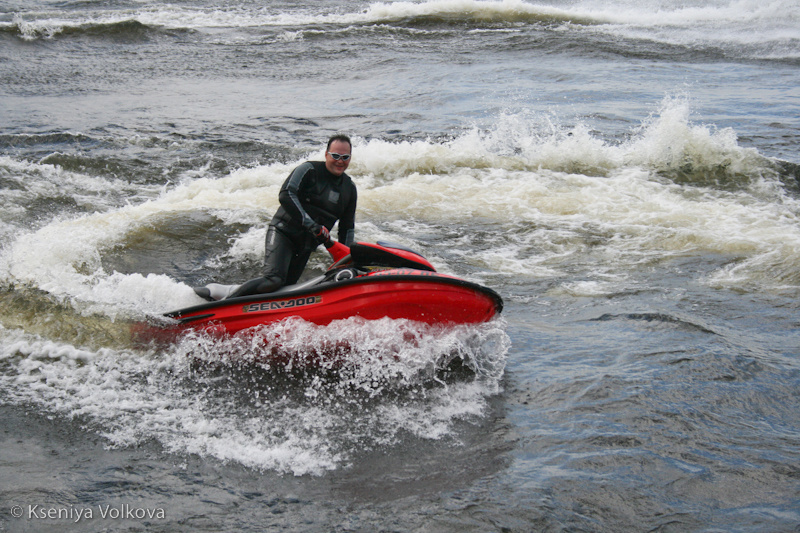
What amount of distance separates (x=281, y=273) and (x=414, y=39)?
57.8 feet

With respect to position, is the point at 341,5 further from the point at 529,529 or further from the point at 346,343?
the point at 529,529

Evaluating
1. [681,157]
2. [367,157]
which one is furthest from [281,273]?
[681,157]

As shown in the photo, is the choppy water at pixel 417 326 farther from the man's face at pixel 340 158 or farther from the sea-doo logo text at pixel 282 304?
the man's face at pixel 340 158

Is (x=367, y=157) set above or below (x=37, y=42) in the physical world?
below

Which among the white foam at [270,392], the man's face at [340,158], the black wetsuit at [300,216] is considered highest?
the man's face at [340,158]

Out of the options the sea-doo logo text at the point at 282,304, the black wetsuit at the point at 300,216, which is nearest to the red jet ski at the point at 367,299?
the sea-doo logo text at the point at 282,304

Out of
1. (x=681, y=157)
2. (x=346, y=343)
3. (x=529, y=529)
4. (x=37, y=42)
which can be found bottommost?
(x=529, y=529)

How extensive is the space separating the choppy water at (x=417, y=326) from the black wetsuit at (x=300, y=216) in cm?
65

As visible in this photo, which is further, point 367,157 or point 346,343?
point 367,157

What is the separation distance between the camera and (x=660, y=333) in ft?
18.4

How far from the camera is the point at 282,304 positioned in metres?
5.04

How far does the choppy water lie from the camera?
3.75 metres

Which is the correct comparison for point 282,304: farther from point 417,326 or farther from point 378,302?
point 417,326

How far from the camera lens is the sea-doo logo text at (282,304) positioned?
196 inches
